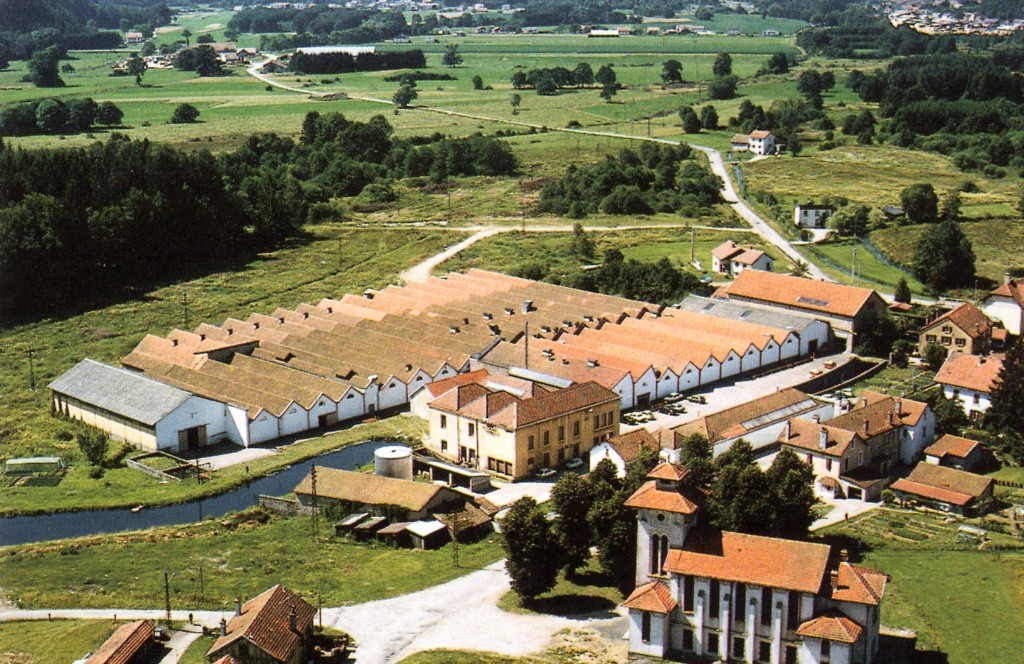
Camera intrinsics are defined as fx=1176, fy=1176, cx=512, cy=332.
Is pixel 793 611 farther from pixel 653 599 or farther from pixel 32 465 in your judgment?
pixel 32 465

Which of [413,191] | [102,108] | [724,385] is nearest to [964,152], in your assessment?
[413,191]

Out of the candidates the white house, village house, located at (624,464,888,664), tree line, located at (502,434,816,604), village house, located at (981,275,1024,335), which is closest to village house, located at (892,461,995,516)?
tree line, located at (502,434,816,604)

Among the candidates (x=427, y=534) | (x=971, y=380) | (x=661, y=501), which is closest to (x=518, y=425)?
(x=427, y=534)

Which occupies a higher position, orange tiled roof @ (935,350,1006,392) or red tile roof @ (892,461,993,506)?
orange tiled roof @ (935,350,1006,392)

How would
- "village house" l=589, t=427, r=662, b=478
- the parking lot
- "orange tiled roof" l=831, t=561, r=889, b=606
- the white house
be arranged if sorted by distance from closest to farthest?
"orange tiled roof" l=831, t=561, r=889, b=606, "village house" l=589, t=427, r=662, b=478, the parking lot, the white house

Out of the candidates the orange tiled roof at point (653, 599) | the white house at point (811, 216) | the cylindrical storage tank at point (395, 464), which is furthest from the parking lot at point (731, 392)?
the white house at point (811, 216)

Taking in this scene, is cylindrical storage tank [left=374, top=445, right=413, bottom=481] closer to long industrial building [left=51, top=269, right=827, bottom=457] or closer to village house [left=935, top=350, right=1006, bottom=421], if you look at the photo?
long industrial building [left=51, top=269, right=827, bottom=457]

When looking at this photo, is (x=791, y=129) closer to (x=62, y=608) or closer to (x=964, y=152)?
(x=964, y=152)
